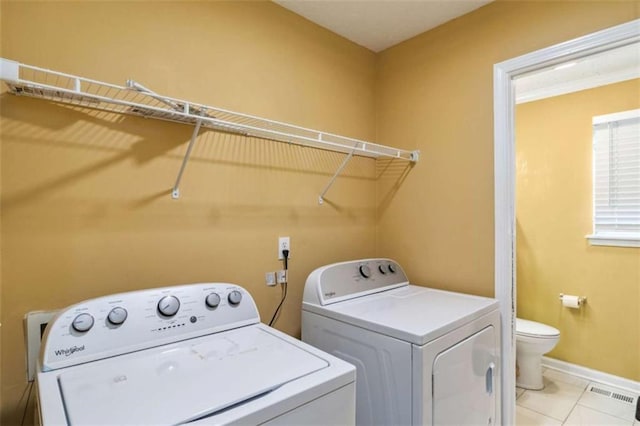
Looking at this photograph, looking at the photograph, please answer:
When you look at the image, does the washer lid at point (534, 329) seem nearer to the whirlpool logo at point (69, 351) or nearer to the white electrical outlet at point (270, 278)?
the white electrical outlet at point (270, 278)

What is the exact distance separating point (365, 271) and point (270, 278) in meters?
0.53

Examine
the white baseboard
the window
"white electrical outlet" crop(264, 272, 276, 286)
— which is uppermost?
the window

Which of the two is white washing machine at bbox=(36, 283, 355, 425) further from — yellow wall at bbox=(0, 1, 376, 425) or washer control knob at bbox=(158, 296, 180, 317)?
yellow wall at bbox=(0, 1, 376, 425)

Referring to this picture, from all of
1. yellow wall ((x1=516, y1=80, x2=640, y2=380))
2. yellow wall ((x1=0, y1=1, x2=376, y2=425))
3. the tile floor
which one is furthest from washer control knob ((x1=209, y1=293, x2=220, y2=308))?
yellow wall ((x1=516, y1=80, x2=640, y2=380))

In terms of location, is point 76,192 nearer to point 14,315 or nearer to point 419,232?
point 14,315

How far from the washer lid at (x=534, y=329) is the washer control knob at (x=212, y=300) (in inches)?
93.6

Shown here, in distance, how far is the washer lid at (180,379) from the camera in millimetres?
749

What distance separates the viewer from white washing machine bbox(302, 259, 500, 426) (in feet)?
4.04

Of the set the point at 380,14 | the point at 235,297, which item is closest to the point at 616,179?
the point at 380,14

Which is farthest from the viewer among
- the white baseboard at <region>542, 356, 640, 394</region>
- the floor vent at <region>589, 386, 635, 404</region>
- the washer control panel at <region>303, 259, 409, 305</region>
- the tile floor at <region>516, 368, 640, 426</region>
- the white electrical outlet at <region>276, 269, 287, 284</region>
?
the white baseboard at <region>542, 356, 640, 394</region>

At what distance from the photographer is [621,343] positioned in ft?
8.36

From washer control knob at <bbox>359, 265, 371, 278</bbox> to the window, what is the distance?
206cm

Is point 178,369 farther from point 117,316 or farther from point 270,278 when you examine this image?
point 270,278

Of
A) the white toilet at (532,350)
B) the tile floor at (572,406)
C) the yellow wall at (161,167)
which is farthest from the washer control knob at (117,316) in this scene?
the white toilet at (532,350)
